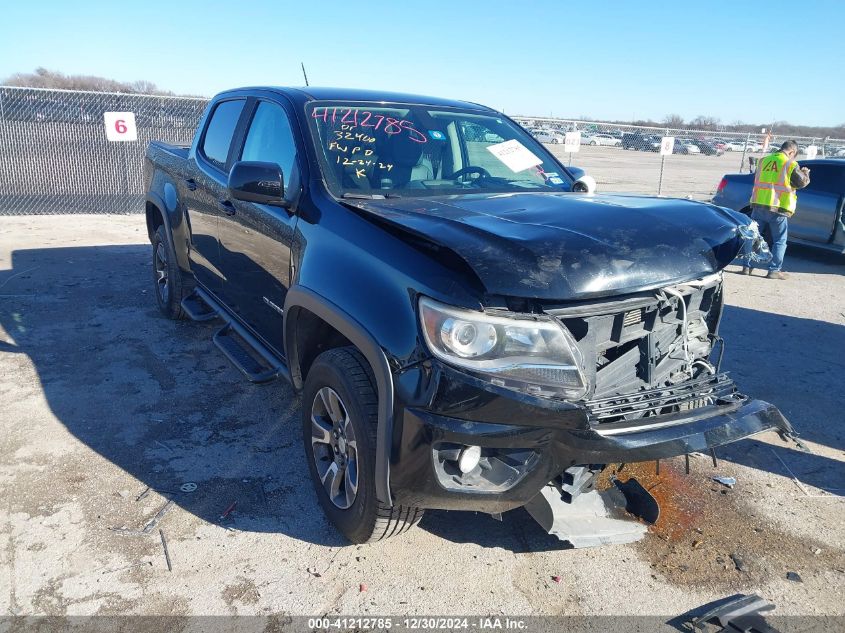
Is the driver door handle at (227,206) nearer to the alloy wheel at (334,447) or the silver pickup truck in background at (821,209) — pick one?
the alloy wheel at (334,447)

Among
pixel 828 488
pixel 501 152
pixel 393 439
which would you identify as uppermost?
pixel 501 152

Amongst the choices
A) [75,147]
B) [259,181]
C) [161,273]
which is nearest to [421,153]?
[259,181]

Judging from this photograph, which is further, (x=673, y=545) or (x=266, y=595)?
(x=673, y=545)

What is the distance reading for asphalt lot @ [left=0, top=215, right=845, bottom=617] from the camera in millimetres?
2732

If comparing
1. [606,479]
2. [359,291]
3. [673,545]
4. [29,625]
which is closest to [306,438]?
[359,291]

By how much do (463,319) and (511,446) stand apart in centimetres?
48

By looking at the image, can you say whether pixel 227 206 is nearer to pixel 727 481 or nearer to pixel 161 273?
pixel 161 273

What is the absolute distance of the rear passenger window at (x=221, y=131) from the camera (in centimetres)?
452

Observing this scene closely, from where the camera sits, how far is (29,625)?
2506 mm

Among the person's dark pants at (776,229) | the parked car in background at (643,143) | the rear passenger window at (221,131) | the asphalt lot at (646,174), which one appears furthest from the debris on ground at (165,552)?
the parked car in background at (643,143)

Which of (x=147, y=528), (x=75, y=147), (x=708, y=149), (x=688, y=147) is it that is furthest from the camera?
(x=708, y=149)

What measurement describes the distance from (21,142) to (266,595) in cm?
1155

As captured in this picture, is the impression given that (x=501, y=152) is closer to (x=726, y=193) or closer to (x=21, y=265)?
(x=21, y=265)

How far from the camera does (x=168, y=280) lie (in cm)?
581
